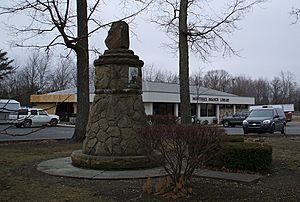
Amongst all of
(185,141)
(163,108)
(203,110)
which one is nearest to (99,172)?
(185,141)

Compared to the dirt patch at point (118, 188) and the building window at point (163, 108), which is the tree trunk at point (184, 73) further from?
the building window at point (163, 108)

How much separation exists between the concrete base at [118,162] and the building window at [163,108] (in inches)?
1362

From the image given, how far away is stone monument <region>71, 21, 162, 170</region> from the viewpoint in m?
9.85

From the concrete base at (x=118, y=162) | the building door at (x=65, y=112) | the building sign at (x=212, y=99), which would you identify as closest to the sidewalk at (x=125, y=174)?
the concrete base at (x=118, y=162)

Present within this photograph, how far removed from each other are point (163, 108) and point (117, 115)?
119 feet

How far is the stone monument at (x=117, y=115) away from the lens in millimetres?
9845

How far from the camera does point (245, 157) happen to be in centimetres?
984

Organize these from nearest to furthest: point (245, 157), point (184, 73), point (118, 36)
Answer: point (245, 157) < point (118, 36) < point (184, 73)

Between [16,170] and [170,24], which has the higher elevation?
[170,24]

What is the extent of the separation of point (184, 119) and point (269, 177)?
933cm

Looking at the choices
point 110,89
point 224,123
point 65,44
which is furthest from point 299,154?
point 224,123

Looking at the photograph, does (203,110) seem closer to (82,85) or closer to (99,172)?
(82,85)

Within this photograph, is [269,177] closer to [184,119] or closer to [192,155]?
[192,155]

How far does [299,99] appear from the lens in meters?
117
